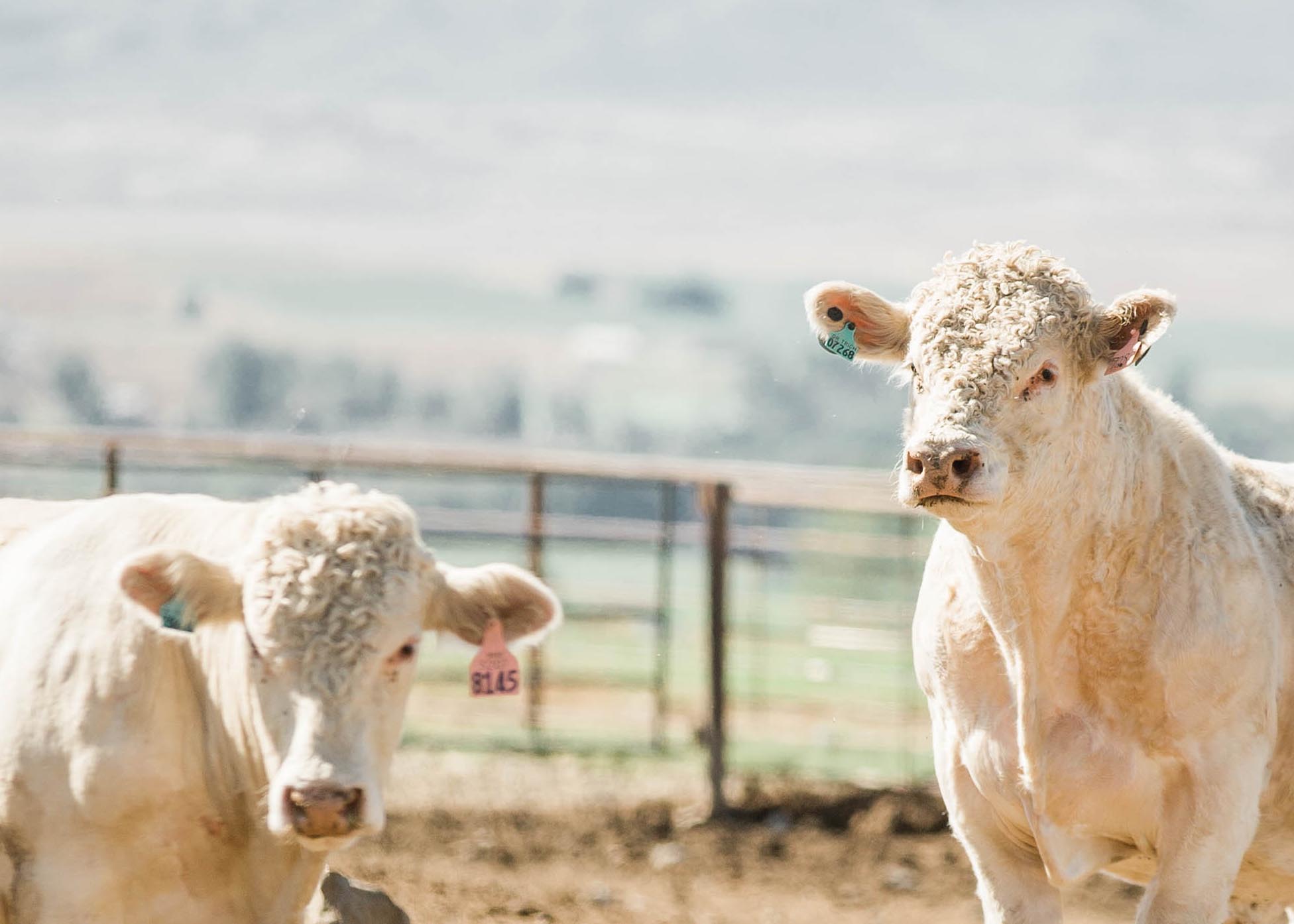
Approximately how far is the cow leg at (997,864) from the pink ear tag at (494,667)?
1144 millimetres

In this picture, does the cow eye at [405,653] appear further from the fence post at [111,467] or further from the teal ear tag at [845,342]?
the fence post at [111,467]

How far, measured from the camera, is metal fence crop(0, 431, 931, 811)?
894cm

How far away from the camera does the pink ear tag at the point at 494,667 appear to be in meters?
4.01

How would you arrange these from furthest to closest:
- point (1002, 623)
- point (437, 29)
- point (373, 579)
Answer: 1. point (437, 29)
2. point (1002, 623)
3. point (373, 579)

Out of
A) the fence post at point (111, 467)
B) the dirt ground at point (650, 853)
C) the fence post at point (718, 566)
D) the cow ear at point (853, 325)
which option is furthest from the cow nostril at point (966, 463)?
the fence post at point (111, 467)

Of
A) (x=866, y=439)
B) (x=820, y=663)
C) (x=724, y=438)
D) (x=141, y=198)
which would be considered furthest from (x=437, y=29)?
(x=820, y=663)

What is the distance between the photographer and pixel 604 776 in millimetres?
8984

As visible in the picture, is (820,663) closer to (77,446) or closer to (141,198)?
(77,446)

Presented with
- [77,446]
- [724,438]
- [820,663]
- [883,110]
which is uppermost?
[883,110]

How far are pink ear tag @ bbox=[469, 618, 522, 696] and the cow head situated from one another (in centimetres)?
19

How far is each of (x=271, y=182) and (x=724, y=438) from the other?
140 ft

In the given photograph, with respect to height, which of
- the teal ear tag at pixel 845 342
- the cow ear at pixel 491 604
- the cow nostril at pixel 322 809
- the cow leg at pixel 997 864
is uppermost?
the teal ear tag at pixel 845 342

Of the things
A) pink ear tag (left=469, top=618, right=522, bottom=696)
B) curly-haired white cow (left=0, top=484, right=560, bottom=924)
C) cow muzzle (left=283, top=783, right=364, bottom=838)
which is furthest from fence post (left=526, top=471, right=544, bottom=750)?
cow muzzle (left=283, top=783, right=364, bottom=838)

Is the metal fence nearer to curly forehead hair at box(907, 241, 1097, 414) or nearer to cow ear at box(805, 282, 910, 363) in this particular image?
cow ear at box(805, 282, 910, 363)
